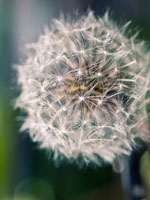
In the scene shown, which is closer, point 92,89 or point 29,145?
point 92,89

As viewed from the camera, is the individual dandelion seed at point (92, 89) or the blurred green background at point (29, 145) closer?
the individual dandelion seed at point (92, 89)

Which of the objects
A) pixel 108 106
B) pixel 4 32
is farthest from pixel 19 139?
pixel 108 106

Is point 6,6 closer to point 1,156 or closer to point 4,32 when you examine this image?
point 4,32

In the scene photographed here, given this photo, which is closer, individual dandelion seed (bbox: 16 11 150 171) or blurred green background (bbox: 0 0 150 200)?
individual dandelion seed (bbox: 16 11 150 171)
